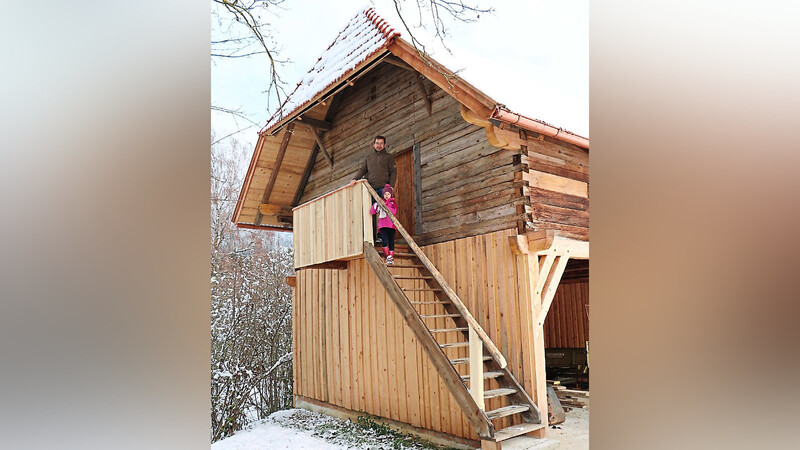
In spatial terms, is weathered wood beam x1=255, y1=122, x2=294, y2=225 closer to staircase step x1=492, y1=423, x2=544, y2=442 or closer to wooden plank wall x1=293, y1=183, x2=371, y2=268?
wooden plank wall x1=293, y1=183, x2=371, y2=268

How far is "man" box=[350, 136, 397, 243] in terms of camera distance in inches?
322

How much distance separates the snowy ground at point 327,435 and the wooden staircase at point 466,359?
2.51ft

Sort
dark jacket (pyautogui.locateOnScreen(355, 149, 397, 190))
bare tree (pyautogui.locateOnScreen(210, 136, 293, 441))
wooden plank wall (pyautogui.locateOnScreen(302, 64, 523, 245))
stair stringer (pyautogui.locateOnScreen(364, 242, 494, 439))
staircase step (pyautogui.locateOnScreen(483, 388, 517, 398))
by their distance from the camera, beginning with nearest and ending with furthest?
stair stringer (pyautogui.locateOnScreen(364, 242, 494, 439)), staircase step (pyautogui.locateOnScreen(483, 388, 517, 398)), wooden plank wall (pyautogui.locateOnScreen(302, 64, 523, 245)), dark jacket (pyautogui.locateOnScreen(355, 149, 397, 190)), bare tree (pyautogui.locateOnScreen(210, 136, 293, 441))

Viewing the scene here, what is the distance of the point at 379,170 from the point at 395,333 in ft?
7.87

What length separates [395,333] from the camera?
8.36 meters

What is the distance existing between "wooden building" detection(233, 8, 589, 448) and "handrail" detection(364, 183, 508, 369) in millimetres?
25

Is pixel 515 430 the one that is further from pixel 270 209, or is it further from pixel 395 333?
pixel 270 209

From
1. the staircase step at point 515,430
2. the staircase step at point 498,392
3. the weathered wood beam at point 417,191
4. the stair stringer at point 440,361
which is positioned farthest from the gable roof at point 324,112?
the staircase step at point 515,430

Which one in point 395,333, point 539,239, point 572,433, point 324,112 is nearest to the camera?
point 539,239

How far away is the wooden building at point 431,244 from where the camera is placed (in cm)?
658

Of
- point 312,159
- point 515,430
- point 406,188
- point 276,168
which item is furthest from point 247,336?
point 515,430

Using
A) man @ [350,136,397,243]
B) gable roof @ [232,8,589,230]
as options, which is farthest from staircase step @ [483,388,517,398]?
man @ [350,136,397,243]

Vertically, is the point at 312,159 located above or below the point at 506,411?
Result: above
